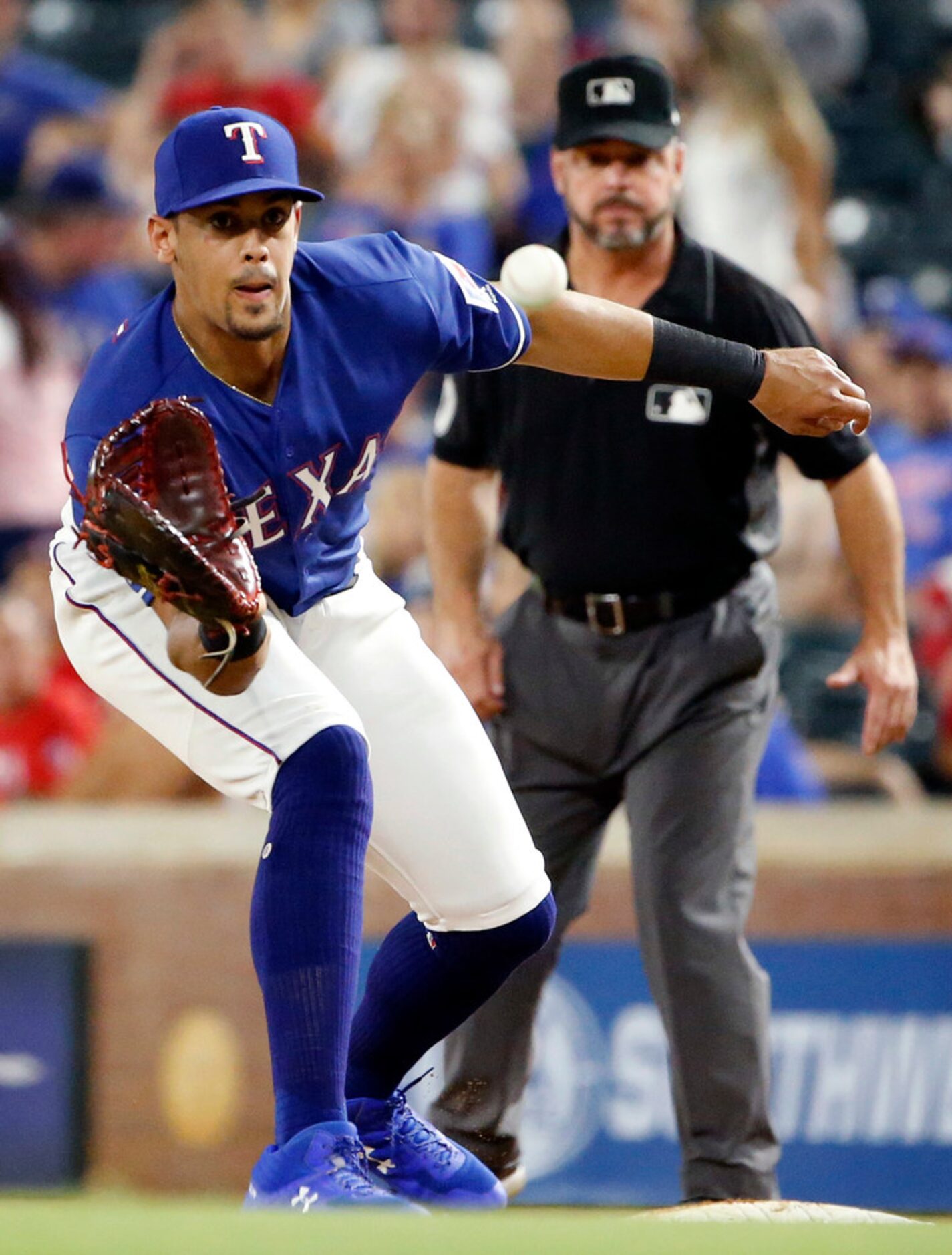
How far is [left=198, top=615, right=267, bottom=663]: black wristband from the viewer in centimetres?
260

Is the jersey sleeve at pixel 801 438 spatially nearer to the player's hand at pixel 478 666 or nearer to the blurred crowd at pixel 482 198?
the player's hand at pixel 478 666

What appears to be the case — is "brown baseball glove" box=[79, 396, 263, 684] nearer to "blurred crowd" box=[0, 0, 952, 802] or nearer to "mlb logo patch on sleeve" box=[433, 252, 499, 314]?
"mlb logo patch on sleeve" box=[433, 252, 499, 314]

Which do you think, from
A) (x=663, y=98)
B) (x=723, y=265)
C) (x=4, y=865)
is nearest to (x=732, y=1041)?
(x=723, y=265)

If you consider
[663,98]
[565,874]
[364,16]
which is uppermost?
[364,16]

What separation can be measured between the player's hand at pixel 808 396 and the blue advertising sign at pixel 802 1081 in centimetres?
221

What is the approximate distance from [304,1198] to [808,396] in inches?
61.1

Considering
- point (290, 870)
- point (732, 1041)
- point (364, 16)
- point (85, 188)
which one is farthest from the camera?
point (364, 16)

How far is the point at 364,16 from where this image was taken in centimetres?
858

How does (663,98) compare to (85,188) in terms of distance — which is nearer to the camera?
(663,98)

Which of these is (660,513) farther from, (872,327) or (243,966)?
(872,327)

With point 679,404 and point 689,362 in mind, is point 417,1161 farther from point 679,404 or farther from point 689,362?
point 679,404

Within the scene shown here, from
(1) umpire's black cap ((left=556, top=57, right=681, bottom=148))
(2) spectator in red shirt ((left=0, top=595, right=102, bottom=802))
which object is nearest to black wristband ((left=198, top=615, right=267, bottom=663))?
(1) umpire's black cap ((left=556, top=57, right=681, bottom=148))

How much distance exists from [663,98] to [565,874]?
5.48 ft

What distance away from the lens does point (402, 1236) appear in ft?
6.62
